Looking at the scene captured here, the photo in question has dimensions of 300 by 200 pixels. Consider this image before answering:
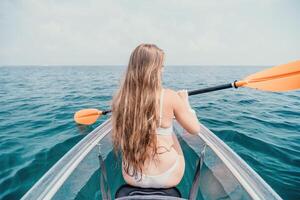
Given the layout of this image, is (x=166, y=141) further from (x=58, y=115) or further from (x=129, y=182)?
(x=58, y=115)

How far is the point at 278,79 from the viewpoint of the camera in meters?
3.34

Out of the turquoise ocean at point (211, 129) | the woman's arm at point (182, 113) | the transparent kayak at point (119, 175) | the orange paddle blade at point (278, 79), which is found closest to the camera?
the woman's arm at point (182, 113)

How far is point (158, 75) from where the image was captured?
1670mm

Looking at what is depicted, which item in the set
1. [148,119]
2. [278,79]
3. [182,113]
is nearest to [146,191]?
[148,119]

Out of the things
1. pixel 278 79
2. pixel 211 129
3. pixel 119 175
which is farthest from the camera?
pixel 211 129

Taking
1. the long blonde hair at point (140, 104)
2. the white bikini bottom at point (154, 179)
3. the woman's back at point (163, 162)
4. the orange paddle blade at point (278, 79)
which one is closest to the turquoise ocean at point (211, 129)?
the long blonde hair at point (140, 104)

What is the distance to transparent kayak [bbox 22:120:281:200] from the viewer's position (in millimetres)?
1751

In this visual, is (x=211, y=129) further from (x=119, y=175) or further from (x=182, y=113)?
(x=182, y=113)

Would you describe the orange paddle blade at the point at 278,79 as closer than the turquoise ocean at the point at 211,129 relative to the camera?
No

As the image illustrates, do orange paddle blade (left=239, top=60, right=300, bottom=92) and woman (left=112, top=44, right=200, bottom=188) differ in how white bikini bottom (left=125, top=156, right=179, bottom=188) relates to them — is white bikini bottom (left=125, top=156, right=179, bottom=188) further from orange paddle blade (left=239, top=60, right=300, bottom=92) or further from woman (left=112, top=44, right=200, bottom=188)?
orange paddle blade (left=239, top=60, right=300, bottom=92)

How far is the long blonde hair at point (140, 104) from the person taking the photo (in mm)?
1631

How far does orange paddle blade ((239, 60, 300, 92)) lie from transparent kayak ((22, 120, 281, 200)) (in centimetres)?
128

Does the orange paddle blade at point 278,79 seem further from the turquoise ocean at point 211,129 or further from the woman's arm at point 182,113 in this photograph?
the woman's arm at point 182,113

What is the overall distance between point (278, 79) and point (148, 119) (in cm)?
278
